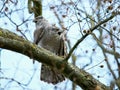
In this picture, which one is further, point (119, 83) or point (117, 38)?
point (117, 38)

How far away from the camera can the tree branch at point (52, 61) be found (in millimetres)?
4469

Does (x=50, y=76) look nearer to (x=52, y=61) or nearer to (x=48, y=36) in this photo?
(x=52, y=61)

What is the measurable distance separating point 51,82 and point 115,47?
3.86 feet

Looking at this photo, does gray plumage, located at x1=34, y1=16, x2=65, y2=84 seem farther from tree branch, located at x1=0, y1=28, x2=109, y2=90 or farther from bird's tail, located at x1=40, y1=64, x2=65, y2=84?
tree branch, located at x1=0, y1=28, x2=109, y2=90

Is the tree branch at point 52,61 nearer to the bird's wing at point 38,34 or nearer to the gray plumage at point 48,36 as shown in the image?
the gray plumage at point 48,36

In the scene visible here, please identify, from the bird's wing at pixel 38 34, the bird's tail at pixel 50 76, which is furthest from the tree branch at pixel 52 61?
the bird's wing at pixel 38 34

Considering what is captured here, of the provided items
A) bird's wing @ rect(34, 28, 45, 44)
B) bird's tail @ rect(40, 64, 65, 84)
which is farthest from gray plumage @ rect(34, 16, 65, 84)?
bird's tail @ rect(40, 64, 65, 84)

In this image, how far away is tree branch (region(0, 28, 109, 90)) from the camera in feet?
14.7

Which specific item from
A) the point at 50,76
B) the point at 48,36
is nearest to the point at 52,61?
the point at 50,76

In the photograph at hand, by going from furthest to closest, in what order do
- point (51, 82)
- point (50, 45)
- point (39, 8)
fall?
1. point (50, 45)
2. point (39, 8)
3. point (51, 82)

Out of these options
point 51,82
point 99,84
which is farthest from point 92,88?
point 51,82

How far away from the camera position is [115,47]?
5.25m

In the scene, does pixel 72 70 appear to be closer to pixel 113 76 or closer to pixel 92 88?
pixel 92 88

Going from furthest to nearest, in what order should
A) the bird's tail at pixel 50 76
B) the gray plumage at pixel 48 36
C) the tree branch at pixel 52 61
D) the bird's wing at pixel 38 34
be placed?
1. the bird's wing at pixel 38 34
2. the gray plumage at pixel 48 36
3. the bird's tail at pixel 50 76
4. the tree branch at pixel 52 61
